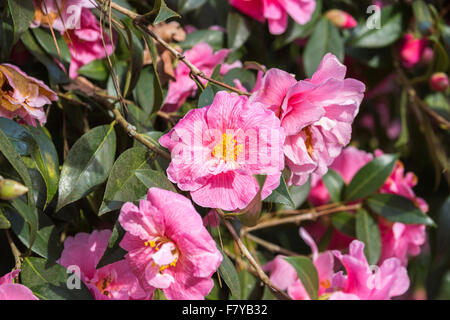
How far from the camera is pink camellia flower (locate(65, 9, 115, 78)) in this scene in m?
0.82

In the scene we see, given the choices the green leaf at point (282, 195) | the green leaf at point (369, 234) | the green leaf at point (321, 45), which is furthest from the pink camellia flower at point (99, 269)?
the green leaf at point (321, 45)

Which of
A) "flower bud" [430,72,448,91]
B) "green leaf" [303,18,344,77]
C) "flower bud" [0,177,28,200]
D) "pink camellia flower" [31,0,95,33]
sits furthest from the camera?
"flower bud" [430,72,448,91]

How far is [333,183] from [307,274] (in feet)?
1.08

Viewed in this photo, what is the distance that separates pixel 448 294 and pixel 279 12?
875 mm

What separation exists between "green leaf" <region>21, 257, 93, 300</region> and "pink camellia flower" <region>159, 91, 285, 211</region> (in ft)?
0.64

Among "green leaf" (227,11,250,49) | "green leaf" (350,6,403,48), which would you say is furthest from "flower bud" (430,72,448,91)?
"green leaf" (227,11,250,49)

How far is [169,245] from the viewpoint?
0.60 meters

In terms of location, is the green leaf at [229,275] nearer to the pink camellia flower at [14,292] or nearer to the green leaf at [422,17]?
the pink camellia flower at [14,292]

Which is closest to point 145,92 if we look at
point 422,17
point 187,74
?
point 187,74

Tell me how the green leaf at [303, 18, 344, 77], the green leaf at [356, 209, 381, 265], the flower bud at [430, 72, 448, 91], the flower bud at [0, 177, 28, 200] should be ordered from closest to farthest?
the flower bud at [0, 177, 28, 200], the green leaf at [356, 209, 381, 265], the green leaf at [303, 18, 344, 77], the flower bud at [430, 72, 448, 91]

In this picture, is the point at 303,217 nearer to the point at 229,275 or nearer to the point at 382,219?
the point at 382,219

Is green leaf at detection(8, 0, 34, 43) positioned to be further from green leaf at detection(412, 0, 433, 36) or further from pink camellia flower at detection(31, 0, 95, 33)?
green leaf at detection(412, 0, 433, 36)

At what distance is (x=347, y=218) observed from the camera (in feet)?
3.43

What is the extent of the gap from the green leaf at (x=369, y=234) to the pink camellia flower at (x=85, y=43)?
0.56 m
